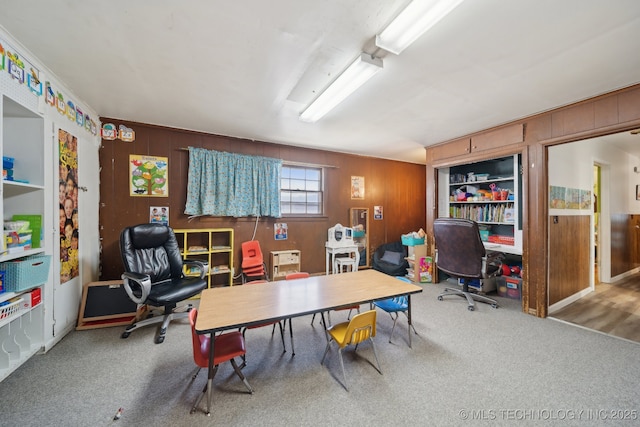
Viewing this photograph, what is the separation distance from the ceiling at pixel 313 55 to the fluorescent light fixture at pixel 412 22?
7 centimetres

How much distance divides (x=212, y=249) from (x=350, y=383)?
→ 2711mm

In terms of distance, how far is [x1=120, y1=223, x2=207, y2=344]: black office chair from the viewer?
2.37 m

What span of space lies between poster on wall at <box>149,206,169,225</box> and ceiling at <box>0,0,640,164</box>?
1.26m

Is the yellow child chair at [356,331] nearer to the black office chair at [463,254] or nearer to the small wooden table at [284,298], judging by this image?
the small wooden table at [284,298]

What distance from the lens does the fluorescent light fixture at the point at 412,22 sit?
1314 mm

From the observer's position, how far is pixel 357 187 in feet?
16.6

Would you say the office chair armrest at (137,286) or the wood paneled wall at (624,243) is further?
the wood paneled wall at (624,243)

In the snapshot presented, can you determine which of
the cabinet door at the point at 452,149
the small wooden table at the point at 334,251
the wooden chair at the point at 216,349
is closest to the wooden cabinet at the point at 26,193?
the wooden chair at the point at 216,349

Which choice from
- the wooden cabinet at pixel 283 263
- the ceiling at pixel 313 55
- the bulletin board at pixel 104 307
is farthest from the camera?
the wooden cabinet at pixel 283 263

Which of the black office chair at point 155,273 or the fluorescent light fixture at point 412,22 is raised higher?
the fluorescent light fixture at point 412,22

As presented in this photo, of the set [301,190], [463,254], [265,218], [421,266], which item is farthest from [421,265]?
[265,218]

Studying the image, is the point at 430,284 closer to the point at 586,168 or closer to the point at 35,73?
the point at 586,168

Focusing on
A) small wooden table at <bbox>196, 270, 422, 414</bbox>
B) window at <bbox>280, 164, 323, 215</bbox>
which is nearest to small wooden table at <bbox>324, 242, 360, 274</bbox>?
window at <bbox>280, 164, 323, 215</bbox>

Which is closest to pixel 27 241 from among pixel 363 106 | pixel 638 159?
pixel 363 106
